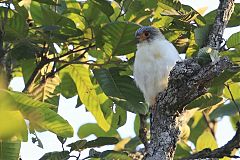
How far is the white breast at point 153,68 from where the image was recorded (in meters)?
3.06

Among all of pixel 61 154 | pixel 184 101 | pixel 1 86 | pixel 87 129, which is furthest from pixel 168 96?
pixel 87 129

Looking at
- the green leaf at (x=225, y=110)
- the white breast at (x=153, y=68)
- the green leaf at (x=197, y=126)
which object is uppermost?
the white breast at (x=153, y=68)

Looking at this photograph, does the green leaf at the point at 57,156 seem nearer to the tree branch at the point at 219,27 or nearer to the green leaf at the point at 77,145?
the green leaf at the point at 77,145

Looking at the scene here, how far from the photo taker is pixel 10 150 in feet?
4.47

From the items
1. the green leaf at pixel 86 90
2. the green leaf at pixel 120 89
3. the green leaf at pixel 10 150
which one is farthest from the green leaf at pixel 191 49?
the green leaf at pixel 10 150

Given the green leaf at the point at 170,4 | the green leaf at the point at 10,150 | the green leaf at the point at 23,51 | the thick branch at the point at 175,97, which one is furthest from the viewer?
the green leaf at the point at 23,51

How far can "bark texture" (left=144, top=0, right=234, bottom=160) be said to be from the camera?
170 centimetres

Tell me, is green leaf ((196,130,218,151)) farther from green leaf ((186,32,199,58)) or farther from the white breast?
green leaf ((186,32,199,58))

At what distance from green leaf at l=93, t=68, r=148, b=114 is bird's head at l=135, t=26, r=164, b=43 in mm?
263

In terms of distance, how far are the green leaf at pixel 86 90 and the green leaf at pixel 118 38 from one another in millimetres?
303

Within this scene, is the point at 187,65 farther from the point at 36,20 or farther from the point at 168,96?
the point at 36,20

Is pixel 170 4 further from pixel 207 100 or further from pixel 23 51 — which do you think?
pixel 23 51

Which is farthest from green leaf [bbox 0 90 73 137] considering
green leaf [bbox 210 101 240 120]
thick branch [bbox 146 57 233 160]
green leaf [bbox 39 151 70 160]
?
green leaf [bbox 210 101 240 120]

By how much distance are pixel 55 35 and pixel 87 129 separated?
3.78ft
